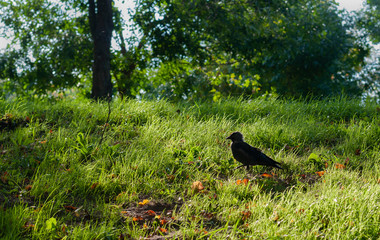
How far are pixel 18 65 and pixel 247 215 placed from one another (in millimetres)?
9793

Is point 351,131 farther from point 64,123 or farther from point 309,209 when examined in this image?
point 64,123

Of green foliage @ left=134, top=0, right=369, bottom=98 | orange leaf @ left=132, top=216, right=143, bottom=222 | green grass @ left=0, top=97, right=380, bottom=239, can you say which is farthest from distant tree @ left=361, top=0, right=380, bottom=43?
orange leaf @ left=132, top=216, right=143, bottom=222

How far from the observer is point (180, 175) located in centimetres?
449

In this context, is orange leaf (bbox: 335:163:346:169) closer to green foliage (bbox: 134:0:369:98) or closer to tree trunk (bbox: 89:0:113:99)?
green foliage (bbox: 134:0:369:98)

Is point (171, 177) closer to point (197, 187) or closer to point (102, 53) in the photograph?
point (197, 187)

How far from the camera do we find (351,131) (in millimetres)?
5777

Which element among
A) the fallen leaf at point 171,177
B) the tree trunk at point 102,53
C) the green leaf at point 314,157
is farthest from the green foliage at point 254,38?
the fallen leaf at point 171,177

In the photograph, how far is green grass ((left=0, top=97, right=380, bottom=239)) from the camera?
10.9 feet

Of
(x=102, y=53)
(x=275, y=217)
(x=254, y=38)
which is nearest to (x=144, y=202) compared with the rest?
(x=275, y=217)

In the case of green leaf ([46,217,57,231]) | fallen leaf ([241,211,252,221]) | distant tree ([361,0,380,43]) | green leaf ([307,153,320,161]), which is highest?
distant tree ([361,0,380,43])

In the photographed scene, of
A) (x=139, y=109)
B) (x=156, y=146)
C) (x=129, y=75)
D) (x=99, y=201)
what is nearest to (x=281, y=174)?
(x=156, y=146)

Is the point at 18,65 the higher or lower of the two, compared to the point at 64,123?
higher

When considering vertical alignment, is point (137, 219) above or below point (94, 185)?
below

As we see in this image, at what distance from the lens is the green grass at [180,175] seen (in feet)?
10.9
